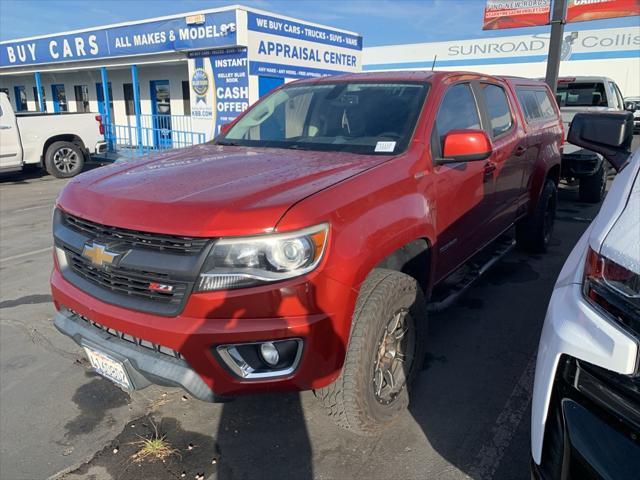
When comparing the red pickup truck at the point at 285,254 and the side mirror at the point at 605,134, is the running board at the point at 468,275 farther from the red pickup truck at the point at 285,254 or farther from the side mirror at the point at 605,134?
the side mirror at the point at 605,134

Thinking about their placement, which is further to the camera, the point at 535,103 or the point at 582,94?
the point at 582,94

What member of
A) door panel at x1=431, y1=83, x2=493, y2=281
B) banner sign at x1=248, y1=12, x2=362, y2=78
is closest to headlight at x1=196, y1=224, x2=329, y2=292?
door panel at x1=431, y1=83, x2=493, y2=281

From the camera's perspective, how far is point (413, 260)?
2.96 metres

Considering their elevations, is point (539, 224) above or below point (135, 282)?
below

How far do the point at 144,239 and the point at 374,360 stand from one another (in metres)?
1.24

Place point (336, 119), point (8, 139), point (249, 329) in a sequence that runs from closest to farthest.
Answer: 1. point (249, 329)
2. point (336, 119)
3. point (8, 139)

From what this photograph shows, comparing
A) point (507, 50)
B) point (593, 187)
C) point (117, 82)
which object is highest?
point (507, 50)

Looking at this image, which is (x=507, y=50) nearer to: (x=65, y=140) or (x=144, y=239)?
(x=65, y=140)

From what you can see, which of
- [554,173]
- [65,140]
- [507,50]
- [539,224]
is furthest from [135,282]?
[507,50]

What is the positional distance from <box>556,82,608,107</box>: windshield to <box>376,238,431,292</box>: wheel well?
28.7ft

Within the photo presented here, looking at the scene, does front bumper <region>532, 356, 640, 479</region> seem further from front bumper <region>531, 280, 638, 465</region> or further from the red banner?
the red banner

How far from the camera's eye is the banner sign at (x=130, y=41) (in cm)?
1271

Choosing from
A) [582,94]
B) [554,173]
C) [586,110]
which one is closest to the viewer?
[554,173]

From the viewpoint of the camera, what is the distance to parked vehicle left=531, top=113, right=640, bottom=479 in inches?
52.8
